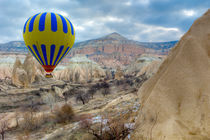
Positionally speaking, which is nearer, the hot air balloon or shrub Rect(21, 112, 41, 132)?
the hot air balloon

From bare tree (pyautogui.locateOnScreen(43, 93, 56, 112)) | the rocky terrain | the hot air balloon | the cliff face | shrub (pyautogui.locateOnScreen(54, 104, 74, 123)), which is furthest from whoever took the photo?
bare tree (pyautogui.locateOnScreen(43, 93, 56, 112))

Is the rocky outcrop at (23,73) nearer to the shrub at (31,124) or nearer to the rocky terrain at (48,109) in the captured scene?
the rocky terrain at (48,109)

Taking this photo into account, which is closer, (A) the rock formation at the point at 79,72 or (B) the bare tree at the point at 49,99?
(B) the bare tree at the point at 49,99

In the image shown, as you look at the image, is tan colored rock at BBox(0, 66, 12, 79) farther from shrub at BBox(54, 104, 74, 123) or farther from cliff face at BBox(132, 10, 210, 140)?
cliff face at BBox(132, 10, 210, 140)

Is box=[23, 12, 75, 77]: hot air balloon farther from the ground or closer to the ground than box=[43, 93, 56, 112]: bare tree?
farther from the ground

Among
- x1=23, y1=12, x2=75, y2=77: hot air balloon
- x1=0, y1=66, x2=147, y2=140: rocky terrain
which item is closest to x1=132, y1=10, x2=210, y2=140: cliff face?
x1=0, y1=66, x2=147, y2=140: rocky terrain

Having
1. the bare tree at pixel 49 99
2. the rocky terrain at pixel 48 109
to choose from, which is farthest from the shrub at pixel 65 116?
the bare tree at pixel 49 99

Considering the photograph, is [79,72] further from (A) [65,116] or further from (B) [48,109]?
(A) [65,116]
